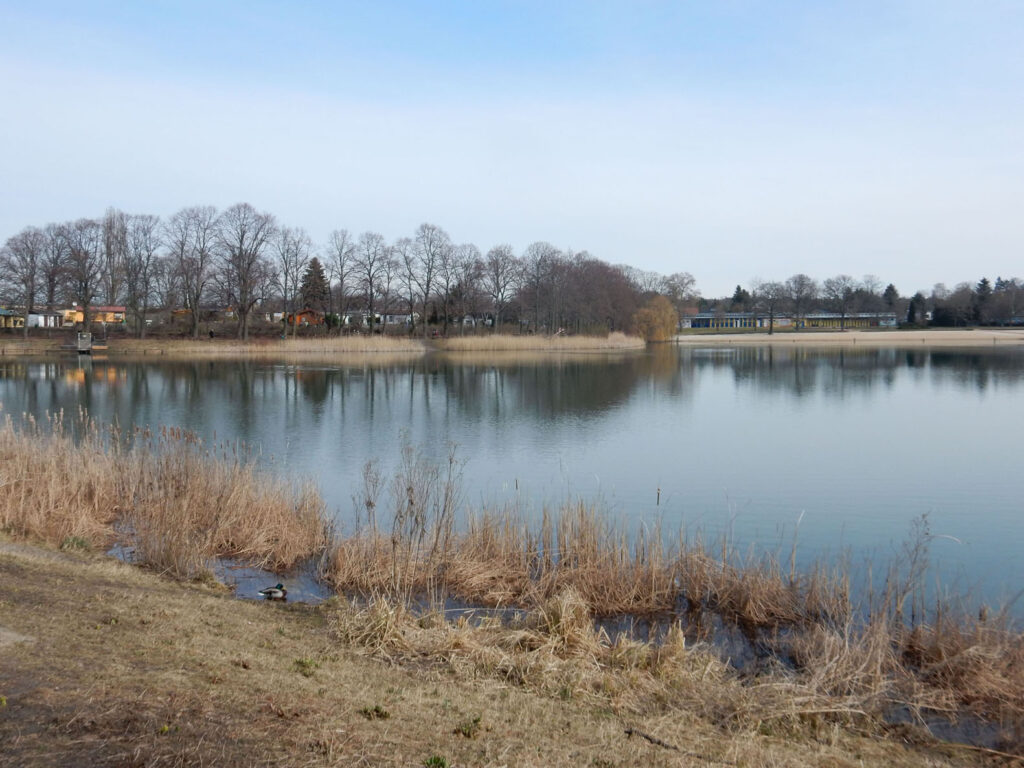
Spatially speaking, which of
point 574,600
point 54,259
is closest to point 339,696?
point 574,600

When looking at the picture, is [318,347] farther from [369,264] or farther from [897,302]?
[897,302]

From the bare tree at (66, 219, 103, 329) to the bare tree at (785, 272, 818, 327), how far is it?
319ft

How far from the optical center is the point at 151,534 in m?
9.26

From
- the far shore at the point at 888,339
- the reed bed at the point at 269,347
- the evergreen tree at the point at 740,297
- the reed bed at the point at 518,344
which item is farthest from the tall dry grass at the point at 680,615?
the evergreen tree at the point at 740,297

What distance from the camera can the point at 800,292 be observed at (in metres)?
123

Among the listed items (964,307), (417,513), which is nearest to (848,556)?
(417,513)

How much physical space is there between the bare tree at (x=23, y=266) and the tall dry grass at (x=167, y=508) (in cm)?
6564

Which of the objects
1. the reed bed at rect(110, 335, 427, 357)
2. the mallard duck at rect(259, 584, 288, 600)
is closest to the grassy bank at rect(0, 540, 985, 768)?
the mallard duck at rect(259, 584, 288, 600)

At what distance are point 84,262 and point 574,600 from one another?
7144 centimetres

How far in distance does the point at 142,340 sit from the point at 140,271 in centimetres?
751

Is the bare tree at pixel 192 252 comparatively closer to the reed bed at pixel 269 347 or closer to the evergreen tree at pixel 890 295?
the reed bed at pixel 269 347

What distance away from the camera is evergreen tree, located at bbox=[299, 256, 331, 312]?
7938cm

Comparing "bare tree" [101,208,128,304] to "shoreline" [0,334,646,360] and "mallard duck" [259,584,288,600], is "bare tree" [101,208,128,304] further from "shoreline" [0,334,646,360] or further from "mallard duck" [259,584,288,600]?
"mallard duck" [259,584,288,600]

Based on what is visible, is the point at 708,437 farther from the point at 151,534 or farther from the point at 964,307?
the point at 964,307
